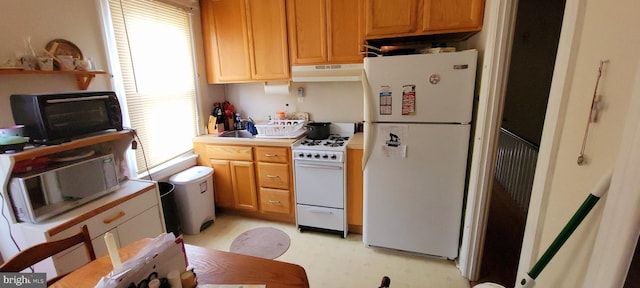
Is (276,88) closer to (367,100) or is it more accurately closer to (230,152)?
(230,152)

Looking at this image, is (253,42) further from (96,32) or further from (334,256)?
(334,256)

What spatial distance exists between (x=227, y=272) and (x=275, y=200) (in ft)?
5.58

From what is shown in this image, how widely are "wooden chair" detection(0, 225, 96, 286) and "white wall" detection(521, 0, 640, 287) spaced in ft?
6.32

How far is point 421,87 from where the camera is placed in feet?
6.27

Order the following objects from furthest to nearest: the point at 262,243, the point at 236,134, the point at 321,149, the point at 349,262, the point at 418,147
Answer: the point at 236,134 < the point at 262,243 < the point at 321,149 < the point at 349,262 < the point at 418,147

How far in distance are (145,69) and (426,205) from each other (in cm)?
265

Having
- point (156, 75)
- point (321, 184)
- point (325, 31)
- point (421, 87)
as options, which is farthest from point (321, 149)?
point (156, 75)

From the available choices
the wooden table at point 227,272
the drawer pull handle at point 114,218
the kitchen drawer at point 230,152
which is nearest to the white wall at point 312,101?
the kitchen drawer at point 230,152

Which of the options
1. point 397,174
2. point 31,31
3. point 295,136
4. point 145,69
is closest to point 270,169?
point 295,136

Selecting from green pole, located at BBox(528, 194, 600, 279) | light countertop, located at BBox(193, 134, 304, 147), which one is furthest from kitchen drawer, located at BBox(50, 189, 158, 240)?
green pole, located at BBox(528, 194, 600, 279)

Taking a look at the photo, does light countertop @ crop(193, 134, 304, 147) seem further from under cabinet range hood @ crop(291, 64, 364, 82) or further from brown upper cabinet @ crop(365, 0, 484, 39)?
brown upper cabinet @ crop(365, 0, 484, 39)

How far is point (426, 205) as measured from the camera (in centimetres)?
210

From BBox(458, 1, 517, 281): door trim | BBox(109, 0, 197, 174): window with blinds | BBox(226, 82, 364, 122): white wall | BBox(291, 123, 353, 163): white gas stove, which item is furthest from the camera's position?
BBox(226, 82, 364, 122): white wall

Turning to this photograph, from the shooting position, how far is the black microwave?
4.78 feet
